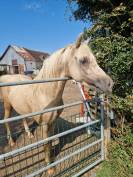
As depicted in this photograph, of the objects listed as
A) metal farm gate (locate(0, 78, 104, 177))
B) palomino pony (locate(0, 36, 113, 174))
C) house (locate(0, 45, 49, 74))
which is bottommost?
metal farm gate (locate(0, 78, 104, 177))

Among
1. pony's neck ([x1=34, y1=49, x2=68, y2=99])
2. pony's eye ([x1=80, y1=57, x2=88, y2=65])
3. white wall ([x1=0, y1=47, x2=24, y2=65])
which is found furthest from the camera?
white wall ([x1=0, y1=47, x2=24, y2=65])

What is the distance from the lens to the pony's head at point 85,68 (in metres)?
2.92

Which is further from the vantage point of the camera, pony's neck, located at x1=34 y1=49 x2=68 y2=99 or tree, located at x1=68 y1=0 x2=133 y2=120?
tree, located at x1=68 y1=0 x2=133 y2=120

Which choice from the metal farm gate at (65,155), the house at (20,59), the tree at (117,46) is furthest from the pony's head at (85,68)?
the house at (20,59)

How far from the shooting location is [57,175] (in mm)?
3492

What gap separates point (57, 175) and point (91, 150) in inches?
38.5

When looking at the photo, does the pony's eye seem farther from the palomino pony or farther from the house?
the house

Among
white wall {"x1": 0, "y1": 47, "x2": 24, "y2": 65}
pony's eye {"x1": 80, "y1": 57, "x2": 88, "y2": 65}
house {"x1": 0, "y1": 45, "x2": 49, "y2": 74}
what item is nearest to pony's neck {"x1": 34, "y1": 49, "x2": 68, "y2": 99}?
pony's eye {"x1": 80, "y1": 57, "x2": 88, "y2": 65}

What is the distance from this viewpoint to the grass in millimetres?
3305

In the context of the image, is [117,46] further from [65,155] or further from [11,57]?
[11,57]

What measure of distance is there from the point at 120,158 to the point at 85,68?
1515 mm

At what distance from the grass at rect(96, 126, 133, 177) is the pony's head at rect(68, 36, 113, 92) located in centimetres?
119

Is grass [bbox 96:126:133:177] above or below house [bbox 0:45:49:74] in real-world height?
below

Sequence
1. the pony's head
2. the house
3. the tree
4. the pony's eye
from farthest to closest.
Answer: the house
the tree
the pony's eye
the pony's head
